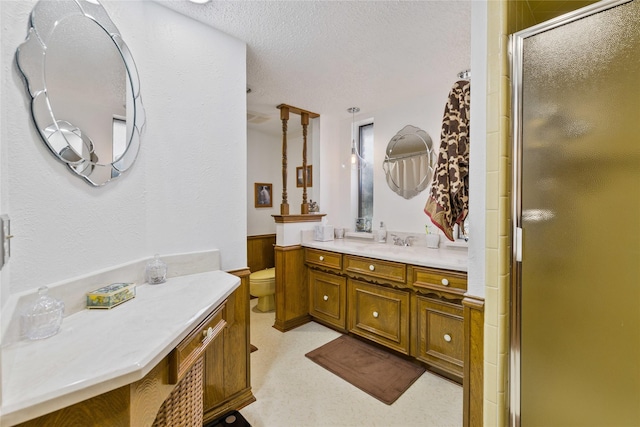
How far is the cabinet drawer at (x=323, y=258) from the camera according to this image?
8.73 feet

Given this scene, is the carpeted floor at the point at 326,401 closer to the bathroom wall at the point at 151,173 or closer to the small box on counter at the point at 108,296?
the bathroom wall at the point at 151,173

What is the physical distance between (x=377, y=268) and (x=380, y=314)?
0.40 m

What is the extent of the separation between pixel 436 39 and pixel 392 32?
32 centimetres

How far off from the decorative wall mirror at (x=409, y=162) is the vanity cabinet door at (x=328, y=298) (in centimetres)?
121

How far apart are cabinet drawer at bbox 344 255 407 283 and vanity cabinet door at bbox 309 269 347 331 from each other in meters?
0.19

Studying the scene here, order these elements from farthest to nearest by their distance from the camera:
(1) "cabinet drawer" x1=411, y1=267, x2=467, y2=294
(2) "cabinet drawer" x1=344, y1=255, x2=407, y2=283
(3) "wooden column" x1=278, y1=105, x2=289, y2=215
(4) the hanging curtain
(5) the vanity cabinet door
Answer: (3) "wooden column" x1=278, y1=105, x2=289, y2=215, (5) the vanity cabinet door, (2) "cabinet drawer" x1=344, y1=255, x2=407, y2=283, (1) "cabinet drawer" x1=411, y1=267, x2=467, y2=294, (4) the hanging curtain

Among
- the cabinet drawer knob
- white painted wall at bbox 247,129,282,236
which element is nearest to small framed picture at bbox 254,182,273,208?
white painted wall at bbox 247,129,282,236

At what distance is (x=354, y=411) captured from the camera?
1.70 metres

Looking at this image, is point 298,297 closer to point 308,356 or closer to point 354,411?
point 308,356

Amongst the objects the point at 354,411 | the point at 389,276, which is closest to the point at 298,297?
the point at 389,276

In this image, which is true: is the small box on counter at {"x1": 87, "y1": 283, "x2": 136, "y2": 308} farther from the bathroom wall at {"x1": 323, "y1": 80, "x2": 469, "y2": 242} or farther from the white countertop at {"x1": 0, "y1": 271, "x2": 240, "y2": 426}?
the bathroom wall at {"x1": 323, "y1": 80, "x2": 469, "y2": 242}

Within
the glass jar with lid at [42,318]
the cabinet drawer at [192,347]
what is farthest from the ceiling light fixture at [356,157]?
the glass jar with lid at [42,318]

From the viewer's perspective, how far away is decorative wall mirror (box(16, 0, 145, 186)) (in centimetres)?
95

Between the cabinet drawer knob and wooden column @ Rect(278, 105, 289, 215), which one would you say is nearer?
the cabinet drawer knob
